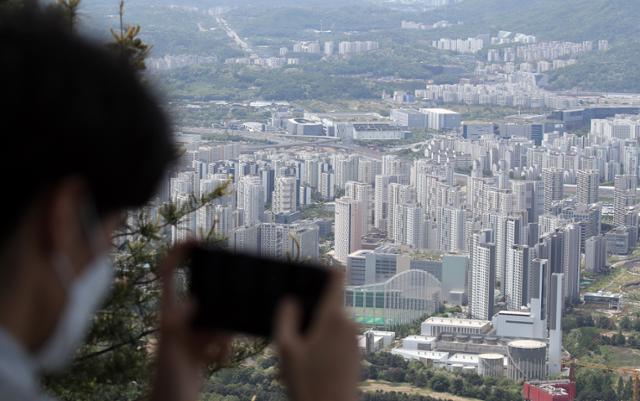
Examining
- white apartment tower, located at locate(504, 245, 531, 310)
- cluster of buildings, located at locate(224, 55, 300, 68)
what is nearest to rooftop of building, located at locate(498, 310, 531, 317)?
white apartment tower, located at locate(504, 245, 531, 310)

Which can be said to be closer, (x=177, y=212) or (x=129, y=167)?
(x=129, y=167)

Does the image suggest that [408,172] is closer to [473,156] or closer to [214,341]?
[473,156]

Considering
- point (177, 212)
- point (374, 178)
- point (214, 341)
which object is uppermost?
point (214, 341)

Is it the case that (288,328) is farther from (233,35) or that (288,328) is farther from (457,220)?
(233,35)

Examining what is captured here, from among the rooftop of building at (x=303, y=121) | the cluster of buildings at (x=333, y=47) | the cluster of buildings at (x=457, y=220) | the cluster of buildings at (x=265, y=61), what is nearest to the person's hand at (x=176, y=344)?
the cluster of buildings at (x=457, y=220)

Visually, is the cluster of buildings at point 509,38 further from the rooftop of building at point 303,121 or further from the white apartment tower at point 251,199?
the white apartment tower at point 251,199

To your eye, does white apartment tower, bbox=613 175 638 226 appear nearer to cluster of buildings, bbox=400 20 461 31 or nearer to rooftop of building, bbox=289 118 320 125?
rooftop of building, bbox=289 118 320 125

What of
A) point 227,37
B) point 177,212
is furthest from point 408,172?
point 177,212
